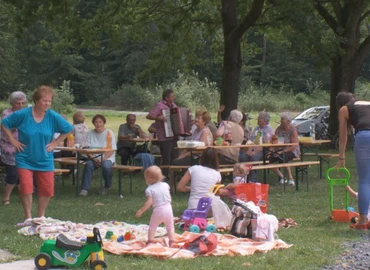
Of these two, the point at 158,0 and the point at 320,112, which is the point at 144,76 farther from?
the point at 320,112

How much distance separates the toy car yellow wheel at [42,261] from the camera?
6938 millimetres

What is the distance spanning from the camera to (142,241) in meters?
8.20

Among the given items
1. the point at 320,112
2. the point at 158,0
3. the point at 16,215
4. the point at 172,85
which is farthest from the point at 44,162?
the point at 172,85

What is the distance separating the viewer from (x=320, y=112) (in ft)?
103

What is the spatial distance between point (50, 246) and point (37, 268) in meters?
0.22

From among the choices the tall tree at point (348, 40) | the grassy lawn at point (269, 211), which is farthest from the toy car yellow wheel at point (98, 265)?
the tall tree at point (348, 40)

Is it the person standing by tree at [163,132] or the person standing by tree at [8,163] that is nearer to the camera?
the person standing by tree at [8,163]

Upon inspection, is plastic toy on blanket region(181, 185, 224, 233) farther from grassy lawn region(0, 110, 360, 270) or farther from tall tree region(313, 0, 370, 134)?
tall tree region(313, 0, 370, 134)

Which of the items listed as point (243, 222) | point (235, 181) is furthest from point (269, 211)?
point (243, 222)

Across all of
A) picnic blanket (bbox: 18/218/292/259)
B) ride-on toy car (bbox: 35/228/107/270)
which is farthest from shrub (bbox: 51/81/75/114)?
ride-on toy car (bbox: 35/228/107/270)

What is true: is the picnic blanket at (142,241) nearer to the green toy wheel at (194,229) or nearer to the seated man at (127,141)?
the green toy wheel at (194,229)

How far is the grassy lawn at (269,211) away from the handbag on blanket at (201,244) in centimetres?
19

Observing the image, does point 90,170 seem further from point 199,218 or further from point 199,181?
point 199,218

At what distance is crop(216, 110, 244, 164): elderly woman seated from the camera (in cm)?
1396
